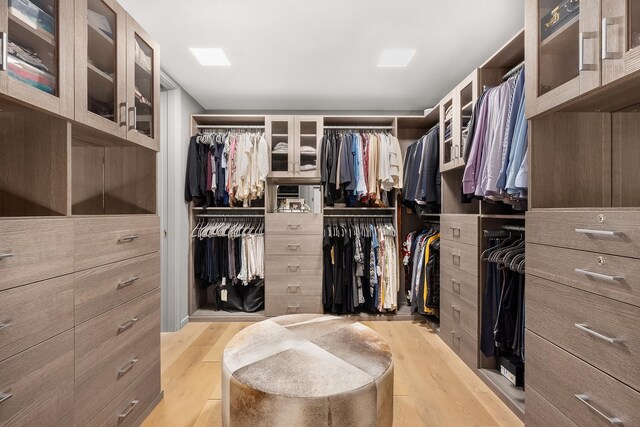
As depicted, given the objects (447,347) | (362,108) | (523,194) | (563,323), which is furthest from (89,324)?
(362,108)

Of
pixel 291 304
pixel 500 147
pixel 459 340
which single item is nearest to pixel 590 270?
pixel 500 147

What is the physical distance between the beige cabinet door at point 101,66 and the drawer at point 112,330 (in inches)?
33.1

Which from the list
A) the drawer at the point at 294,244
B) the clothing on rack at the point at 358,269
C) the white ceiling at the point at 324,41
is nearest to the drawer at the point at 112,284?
the drawer at the point at 294,244

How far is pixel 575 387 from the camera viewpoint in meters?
1.05

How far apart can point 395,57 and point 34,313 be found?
2.65m

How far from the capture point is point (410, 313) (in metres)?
3.18

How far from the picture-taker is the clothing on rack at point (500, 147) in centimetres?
151

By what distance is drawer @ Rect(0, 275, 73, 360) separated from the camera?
90 centimetres

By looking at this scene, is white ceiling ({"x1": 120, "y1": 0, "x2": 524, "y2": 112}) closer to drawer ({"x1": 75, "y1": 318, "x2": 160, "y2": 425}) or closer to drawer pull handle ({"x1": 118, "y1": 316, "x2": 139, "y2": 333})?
drawer pull handle ({"x1": 118, "y1": 316, "x2": 139, "y2": 333})

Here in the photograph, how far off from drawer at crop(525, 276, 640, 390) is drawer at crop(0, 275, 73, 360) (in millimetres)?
1813

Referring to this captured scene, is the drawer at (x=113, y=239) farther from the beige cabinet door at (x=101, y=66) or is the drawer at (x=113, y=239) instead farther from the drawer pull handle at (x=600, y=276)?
the drawer pull handle at (x=600, y=276)

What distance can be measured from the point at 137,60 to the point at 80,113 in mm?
573

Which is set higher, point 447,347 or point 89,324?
point 89,324

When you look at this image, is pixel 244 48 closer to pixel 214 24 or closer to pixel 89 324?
pixel 214 24
